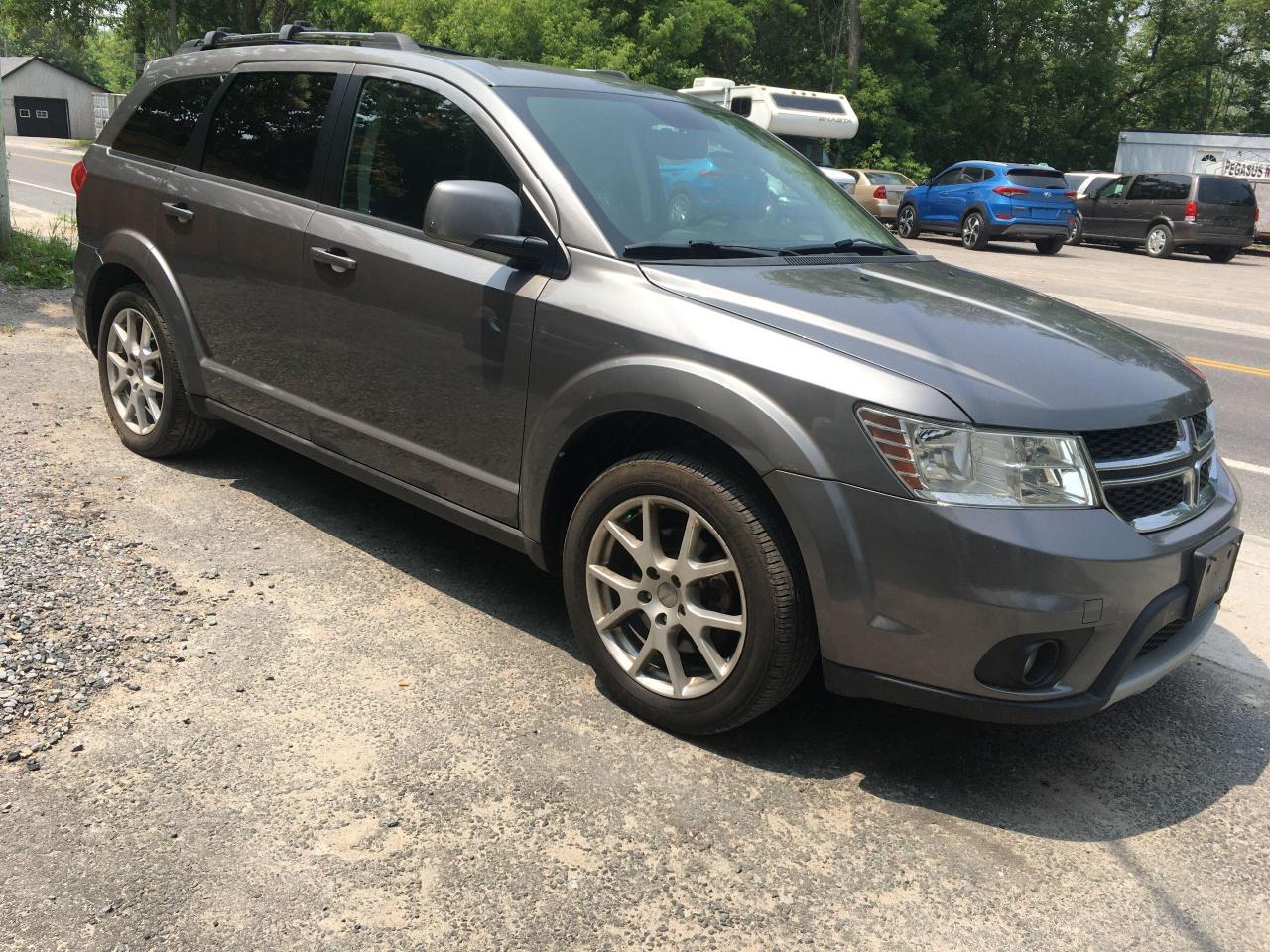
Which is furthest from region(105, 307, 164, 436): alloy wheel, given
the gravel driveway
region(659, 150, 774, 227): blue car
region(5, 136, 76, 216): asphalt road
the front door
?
region(5, 136, 76, 216): asphalt road

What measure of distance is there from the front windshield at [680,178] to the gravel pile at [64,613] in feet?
6.30

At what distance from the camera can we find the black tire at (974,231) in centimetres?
2353

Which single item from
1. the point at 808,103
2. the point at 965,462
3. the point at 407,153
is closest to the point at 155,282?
the point at 407,153

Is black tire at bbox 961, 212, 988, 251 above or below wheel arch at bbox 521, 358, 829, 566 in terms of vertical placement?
above

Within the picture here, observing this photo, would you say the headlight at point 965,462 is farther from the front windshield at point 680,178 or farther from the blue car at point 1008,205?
the blue car at point 1008,205

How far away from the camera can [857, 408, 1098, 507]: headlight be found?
2.73 meters

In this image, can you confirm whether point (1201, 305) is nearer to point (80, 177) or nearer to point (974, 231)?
point (974, 231)

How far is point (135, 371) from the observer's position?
520 centimetres

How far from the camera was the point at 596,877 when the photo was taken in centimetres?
261

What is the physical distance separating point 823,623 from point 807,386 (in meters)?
0.60

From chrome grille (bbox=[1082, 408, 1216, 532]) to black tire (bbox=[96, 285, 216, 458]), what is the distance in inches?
146

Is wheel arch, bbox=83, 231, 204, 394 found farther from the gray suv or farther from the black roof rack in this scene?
the black roof rack

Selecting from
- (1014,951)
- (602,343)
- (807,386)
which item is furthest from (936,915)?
(602,343)

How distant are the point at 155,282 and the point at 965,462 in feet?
11.9
